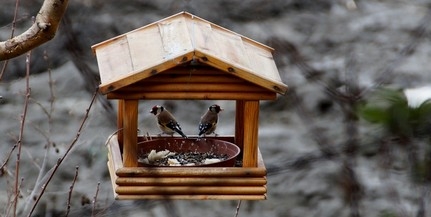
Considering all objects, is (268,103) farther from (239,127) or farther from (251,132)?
(251,132)

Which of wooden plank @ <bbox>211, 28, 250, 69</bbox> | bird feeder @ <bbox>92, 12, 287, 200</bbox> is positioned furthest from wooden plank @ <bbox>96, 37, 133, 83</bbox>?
wooden plank @ <bbox>211, 28, 250, 69</bbox>

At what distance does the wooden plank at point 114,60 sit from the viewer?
7.25 ft

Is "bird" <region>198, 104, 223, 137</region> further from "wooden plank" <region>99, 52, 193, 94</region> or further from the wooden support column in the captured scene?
"wooden plank" <region>99, 52, 193, 94</region>

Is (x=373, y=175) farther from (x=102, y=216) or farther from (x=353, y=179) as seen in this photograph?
(x=102, y=216)

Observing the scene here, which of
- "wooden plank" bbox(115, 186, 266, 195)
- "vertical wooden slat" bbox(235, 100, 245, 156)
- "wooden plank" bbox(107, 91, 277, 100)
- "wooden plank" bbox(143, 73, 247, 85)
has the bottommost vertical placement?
"wooden plank" bbox(115, 186, 266, 195)

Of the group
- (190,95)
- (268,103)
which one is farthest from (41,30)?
(268,103)

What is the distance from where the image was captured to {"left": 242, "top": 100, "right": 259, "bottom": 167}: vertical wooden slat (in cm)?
230

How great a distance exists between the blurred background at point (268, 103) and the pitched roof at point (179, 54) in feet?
5.42

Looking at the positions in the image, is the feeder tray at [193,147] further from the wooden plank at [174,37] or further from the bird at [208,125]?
the wooden plank at [174,37]

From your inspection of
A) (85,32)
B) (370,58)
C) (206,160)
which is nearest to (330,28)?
(370,58)

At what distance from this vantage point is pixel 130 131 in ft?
7.53

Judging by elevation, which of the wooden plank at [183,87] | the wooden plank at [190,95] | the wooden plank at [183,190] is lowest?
the wooden plank at [183,190]

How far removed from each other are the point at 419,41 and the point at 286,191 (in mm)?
987

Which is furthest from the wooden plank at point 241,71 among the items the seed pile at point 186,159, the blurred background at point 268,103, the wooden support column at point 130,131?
the blurred background at point 268,103
